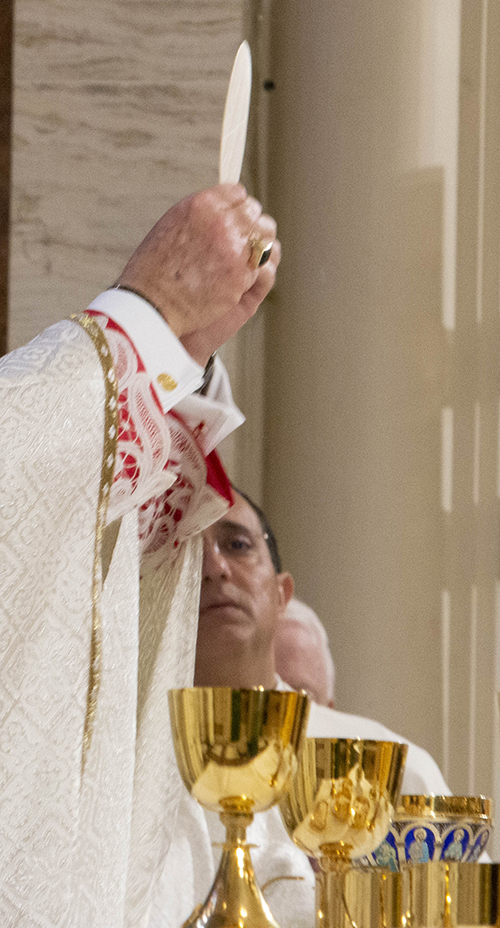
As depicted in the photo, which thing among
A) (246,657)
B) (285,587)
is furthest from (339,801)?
(285,587)

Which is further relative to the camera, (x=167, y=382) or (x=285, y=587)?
(x=285, y=587)

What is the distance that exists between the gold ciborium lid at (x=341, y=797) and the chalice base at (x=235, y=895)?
7cm

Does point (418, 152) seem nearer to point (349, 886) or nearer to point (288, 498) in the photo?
point (288, 498)

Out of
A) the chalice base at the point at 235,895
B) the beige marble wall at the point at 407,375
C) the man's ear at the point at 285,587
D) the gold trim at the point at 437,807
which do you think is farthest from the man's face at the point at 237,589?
the chalice base at the point at 235,895

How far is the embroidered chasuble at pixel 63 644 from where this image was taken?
1000mm

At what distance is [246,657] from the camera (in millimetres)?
2604

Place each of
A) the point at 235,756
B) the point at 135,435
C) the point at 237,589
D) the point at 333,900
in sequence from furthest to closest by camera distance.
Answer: the point at 237,589
the point at 135,435
the point at 333,900
the point at 235,756

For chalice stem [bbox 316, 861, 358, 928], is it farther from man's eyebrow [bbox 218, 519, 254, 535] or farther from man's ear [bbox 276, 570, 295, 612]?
man's ear [bbox 276, 570, 295, 612]

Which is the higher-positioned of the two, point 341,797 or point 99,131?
point 99,131

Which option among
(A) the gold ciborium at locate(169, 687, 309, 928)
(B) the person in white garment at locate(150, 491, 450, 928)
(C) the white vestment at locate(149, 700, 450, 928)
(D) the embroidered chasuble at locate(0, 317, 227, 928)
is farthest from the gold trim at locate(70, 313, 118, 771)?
(B) the person in white garment at locate(150, 491, 450, 928)

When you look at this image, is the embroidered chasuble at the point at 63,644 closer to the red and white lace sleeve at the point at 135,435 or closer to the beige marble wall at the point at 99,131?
the red and white lace sleeve at the point at 135,435

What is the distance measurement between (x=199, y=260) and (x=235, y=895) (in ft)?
1.96

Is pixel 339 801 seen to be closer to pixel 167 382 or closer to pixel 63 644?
pixel 63 644

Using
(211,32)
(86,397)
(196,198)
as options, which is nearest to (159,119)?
(211,32)
